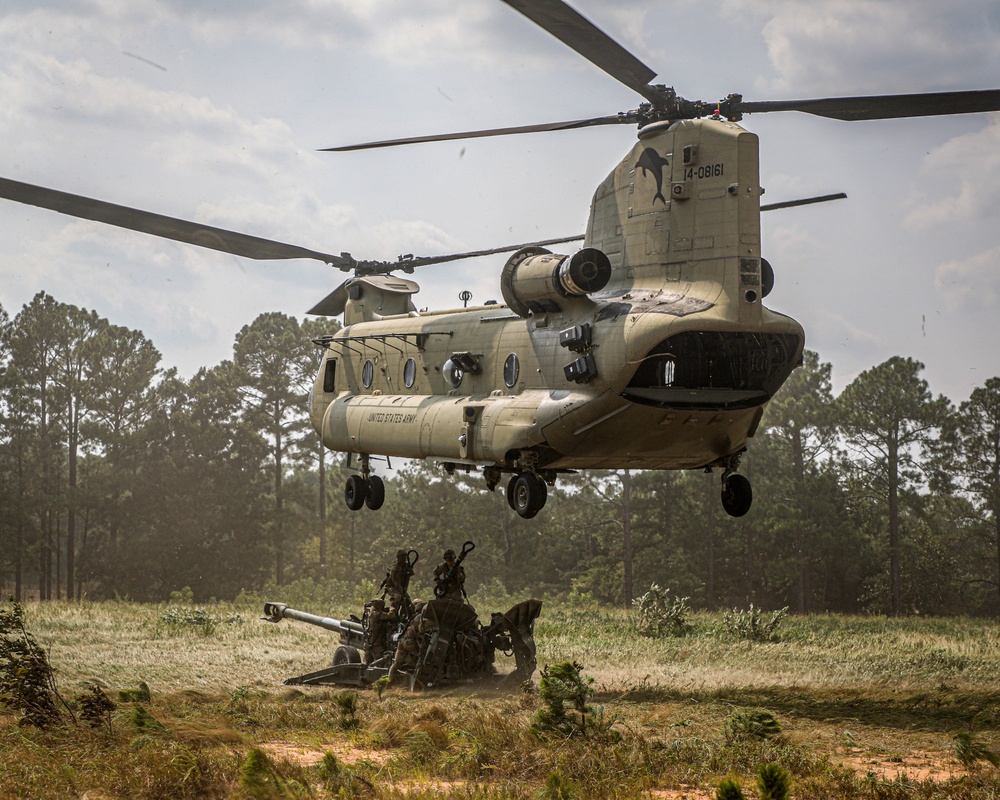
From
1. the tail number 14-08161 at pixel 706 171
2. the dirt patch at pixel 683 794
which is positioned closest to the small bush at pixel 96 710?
the dirt patch at pixel 683 794

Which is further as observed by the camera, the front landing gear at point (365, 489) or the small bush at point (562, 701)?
the front landing gear at point (365, 489)

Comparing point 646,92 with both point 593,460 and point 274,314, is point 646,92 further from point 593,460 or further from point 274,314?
point 274,314

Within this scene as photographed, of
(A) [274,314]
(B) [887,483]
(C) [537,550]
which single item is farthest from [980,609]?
(A) [274,314]

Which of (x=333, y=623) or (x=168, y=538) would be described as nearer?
(x=333, y=623)

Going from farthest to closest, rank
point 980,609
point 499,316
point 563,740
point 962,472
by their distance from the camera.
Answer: point 980,609 → point 962,472 → point 499,316 → point 563,740

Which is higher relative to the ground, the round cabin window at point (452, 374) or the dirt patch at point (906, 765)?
the round cabin window at point (452, 374)

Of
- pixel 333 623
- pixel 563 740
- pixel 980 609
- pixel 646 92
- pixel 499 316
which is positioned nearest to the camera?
pixel 563 740

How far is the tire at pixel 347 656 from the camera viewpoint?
1602 centimetres

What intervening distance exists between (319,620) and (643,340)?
28.7ft

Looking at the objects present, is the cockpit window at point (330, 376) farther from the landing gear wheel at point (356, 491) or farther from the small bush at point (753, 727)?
the small bush at point (753, 727)

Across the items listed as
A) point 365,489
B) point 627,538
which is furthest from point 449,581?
point 627,538

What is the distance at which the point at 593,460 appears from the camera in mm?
12398

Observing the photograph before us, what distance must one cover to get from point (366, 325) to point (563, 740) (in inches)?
354

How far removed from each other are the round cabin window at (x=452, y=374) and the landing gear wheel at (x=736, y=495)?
3.91 meters
